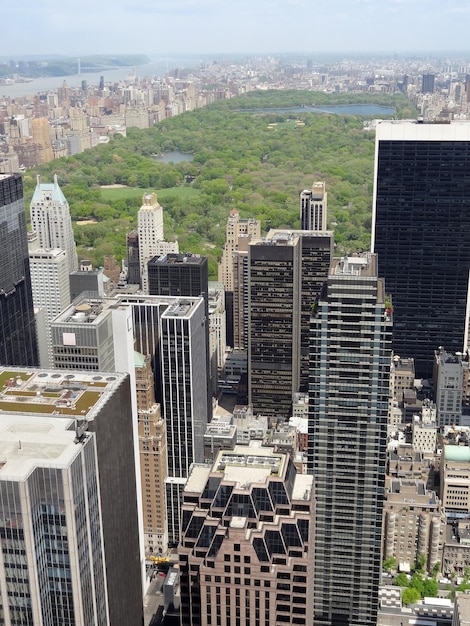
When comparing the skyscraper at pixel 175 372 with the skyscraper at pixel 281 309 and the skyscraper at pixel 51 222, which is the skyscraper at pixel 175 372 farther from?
the skyscraper at pixel 51 222

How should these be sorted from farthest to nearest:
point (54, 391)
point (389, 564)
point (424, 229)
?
point (424, 229), point (389, 564), point (54, 391)

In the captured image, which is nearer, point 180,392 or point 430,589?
point 430,589

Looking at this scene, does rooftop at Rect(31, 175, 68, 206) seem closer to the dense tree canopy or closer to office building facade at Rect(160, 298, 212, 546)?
the dense tree canopy

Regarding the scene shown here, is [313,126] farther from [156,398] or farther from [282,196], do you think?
[156,398]

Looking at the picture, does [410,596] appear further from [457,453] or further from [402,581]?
[457,453]

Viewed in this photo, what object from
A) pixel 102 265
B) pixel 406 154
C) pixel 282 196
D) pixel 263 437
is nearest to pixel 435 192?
pixel 406 154

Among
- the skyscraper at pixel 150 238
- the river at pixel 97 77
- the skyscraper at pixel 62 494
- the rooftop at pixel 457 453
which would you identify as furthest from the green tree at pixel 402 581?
the river at pixel 97 77

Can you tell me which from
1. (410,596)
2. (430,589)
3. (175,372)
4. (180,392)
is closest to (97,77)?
(175,372)
